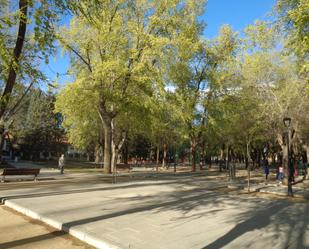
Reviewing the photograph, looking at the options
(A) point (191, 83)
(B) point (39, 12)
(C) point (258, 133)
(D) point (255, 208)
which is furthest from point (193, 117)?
(B) point (39, 12)

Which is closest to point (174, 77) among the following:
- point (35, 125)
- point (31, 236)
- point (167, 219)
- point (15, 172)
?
point (15, 172)

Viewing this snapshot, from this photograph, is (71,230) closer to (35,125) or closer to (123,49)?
(123,49)

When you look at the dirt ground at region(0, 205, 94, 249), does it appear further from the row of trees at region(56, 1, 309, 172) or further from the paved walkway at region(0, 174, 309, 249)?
the row of trees at region(56, 1, 309, 172)

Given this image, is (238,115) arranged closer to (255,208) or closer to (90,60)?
(90,60)

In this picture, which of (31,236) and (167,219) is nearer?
(31,236)

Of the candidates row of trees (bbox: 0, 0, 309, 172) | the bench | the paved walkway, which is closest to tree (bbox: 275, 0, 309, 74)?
row of trees (bbox: 0, 0, 309, 172)

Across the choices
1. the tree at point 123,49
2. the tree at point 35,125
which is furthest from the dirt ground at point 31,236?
the tree at point 35,125

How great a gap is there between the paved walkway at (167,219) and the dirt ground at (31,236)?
258mm

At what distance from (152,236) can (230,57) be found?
98.5ft

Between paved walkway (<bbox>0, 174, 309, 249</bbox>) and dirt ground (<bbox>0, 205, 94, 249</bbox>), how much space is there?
258 millimetres

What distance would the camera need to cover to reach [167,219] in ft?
33.3

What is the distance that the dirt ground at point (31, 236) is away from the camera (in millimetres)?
7469

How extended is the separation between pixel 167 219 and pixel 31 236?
12.6ft

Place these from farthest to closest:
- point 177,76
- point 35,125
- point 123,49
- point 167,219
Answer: point 35,125 < point 177,76 < point 123,49 < point 167,219
